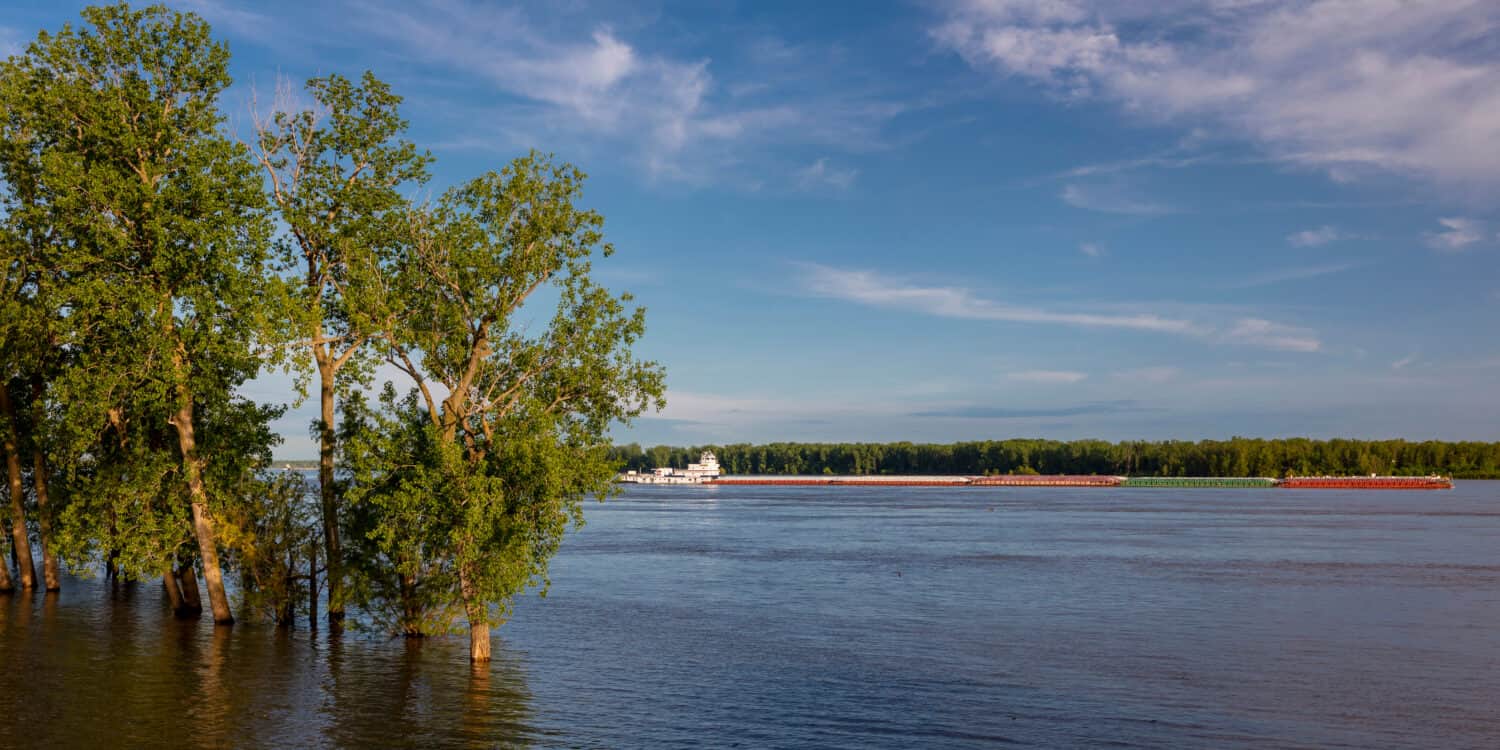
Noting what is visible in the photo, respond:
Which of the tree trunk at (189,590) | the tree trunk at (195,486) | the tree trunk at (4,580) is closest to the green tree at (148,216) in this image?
the tree trunk at (195,486)

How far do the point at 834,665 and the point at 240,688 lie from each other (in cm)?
1962

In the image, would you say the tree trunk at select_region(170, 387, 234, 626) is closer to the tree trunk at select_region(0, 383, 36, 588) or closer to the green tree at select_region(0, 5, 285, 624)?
the green tree at select_region(0, 5, 285, 624)

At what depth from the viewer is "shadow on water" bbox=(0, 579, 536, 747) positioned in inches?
1075

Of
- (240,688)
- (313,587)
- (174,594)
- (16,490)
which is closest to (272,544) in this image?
(313,587)

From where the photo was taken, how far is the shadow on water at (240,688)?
2730 centimetres

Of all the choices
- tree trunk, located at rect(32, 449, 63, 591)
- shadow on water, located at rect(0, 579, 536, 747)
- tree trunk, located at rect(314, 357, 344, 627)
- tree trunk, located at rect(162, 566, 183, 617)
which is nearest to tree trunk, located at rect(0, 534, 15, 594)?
tree trunk, located at rect(32, 449, 63, 591)

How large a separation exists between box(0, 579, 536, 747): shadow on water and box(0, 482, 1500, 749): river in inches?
4.9

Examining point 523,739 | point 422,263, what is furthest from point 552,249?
point 523,739

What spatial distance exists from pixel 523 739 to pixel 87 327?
909 inches

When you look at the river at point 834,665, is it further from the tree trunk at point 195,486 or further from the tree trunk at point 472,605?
the tree trunk at point 195,486

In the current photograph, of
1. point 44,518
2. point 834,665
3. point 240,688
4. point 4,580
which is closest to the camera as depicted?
point 240,688

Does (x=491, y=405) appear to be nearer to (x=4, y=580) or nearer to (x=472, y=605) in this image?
(x=472, y=605)

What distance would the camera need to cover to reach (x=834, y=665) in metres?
38.7

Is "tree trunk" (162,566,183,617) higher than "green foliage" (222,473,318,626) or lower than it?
lower
